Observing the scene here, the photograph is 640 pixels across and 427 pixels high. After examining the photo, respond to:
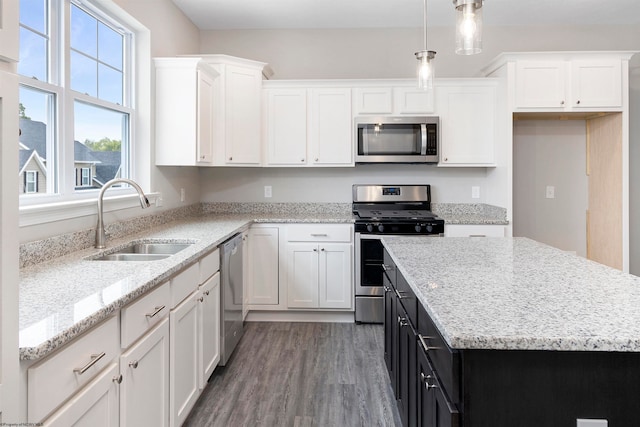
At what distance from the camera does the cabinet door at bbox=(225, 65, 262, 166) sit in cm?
390

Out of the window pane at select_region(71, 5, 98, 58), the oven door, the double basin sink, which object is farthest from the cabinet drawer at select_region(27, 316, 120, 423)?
the oven door

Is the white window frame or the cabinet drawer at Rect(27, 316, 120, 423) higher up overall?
the white window frame

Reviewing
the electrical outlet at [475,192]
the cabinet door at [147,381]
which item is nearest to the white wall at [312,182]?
the electrical outlet at [475,192]

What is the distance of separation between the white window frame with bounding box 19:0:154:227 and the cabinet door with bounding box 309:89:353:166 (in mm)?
1475

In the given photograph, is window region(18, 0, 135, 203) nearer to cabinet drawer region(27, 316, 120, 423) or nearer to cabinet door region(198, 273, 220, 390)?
cabinet door region(198, 273, 220, 390)

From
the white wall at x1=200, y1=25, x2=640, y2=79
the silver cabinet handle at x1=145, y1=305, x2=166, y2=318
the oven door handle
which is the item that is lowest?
the silver cabinet handle at x1=145, y1=305, x2=166, y2=318

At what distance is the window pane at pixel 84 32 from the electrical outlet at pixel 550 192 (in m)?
4.04

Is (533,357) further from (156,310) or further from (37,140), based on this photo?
(37,140)

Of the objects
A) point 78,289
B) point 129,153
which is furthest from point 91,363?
point 129,153

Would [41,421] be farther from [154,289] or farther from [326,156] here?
[326,156]

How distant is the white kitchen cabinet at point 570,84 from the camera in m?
3.75

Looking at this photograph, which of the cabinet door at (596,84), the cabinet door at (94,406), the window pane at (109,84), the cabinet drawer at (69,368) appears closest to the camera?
the cabinet drawer at (69,368)

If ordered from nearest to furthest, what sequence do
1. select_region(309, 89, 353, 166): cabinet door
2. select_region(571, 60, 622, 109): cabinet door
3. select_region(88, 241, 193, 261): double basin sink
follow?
select_region(88, 241, 193, 261): double basin sink < select_region(571, 60, 622, 109): cabinet door < select_region(309, 89, 353, 166): cabinet door

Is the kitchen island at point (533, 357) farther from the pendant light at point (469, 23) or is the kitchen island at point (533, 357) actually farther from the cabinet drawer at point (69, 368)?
the pendant light at point (469, 23)
